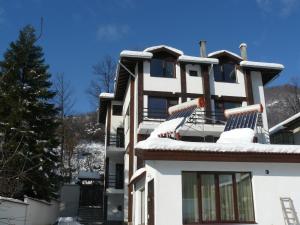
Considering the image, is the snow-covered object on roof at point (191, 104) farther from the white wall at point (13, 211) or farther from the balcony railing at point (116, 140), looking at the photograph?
the balcony railing at point (116, 140)

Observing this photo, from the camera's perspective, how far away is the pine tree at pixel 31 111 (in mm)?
20234

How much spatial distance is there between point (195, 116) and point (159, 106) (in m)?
2.33

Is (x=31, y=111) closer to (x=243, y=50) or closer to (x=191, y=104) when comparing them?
(x=191, y=104)

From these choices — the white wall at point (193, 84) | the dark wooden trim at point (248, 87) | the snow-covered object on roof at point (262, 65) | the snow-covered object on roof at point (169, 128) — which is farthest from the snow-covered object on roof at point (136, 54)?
the snow-covered object on roof at point (169, 128)

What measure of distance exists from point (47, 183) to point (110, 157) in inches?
332

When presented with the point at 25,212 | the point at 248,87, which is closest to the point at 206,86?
the point at 248,87

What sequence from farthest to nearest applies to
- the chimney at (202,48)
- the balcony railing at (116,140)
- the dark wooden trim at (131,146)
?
the balcony railing at (116,140) < the chimney at (202,48) < the dark wooden trim at (131,146)

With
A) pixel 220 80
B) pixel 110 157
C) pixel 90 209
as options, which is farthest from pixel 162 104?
pixel 90 209

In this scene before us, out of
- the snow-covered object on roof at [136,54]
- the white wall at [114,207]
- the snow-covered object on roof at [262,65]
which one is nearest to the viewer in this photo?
the snow-covered object on roof at [136,54]

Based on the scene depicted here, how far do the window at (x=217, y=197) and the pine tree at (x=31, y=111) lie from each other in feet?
35.0

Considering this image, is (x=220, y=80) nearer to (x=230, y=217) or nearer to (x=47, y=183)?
(x=47, y=183)

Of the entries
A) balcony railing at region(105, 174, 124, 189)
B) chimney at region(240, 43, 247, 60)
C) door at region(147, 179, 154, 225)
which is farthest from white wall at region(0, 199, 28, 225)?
chimney at region(240, 43, 247, 60)

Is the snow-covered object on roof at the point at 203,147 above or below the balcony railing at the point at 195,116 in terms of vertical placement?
below

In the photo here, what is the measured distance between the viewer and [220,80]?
998 inches
